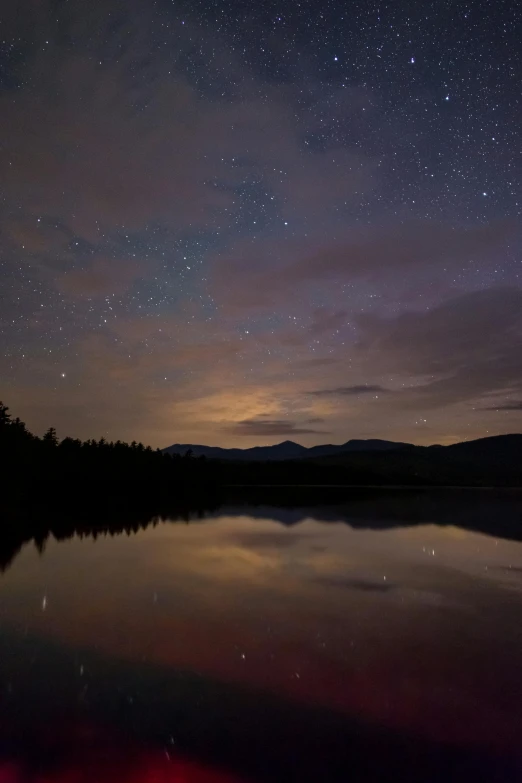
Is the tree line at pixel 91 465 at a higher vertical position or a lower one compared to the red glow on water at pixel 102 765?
higher

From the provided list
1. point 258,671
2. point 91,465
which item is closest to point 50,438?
point 91,465

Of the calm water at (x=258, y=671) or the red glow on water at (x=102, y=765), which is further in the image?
the calm water at (x=258, y=671)

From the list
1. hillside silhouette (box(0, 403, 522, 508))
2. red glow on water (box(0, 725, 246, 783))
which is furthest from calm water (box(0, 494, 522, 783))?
hillside silhouette (box(0, 403, 522, 508))

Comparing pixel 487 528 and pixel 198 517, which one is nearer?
pixel 487 528

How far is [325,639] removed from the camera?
12.1 metres

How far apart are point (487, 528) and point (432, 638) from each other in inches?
1025

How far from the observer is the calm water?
7.17 metres

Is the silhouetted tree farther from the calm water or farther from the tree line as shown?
the calm water

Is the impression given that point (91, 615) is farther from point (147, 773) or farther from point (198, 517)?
point (198, 517)

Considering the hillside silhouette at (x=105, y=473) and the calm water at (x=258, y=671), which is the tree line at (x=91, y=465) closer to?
the hillside silhouette at (x=105, y=473)

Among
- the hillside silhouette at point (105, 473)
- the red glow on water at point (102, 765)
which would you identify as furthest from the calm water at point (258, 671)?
the hillside silhouette at point (105, 473)

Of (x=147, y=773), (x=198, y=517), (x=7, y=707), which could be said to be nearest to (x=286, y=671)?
(x=147, y=773)

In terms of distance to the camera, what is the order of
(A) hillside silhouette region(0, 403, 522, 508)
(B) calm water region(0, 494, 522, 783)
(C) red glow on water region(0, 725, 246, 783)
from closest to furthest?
(C) red glow on water region(0, 725, 246, 783)
(B) calm water region(0, 494, 522, 783)
(A) hillside silhouette region(0, 403, 522, 508)

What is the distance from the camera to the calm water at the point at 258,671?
7172 millimetres
